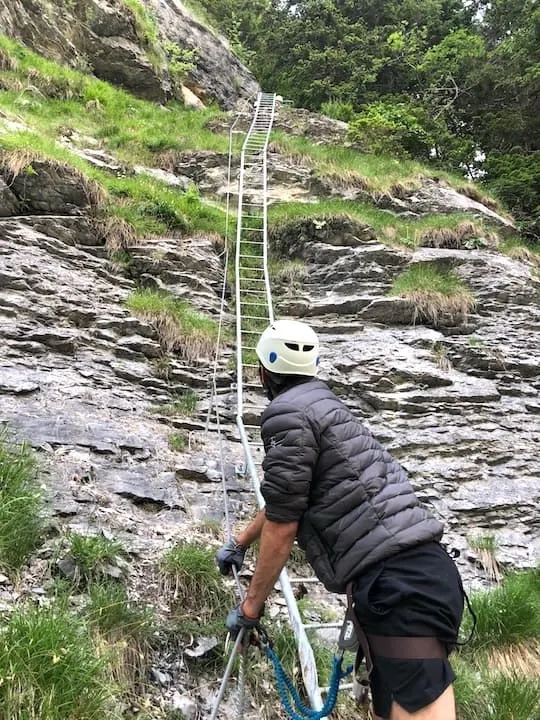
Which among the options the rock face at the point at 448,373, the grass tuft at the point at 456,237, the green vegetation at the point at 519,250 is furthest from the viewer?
→ the green vegetation at the point at 519,250

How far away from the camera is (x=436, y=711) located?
6.91ft

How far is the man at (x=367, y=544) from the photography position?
2.17 metres

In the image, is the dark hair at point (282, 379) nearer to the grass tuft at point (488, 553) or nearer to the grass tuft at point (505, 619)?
the grass tuft at point (505, 619)

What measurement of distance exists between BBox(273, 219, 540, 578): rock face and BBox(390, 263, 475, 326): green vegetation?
141 millimetres

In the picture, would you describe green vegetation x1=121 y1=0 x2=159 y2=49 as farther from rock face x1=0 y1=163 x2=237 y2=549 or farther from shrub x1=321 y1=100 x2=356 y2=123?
rock face x1=0 y1=163 x2=237 y2=549

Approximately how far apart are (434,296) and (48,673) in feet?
22.5

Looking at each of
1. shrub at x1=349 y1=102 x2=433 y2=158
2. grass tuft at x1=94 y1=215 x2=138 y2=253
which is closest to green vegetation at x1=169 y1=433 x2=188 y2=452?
grass tuft at x1=94 y1=215 x2=138 y2=253

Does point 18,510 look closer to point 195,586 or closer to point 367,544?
point 195,586

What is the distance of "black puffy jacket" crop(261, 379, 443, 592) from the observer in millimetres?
2344

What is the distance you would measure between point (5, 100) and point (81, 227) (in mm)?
5184

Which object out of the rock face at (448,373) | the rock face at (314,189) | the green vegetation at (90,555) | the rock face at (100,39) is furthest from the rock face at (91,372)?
the rock face at (100,39)

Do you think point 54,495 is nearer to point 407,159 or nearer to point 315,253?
point 315,253

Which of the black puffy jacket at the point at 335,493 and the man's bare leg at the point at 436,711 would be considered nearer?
the man's bare leg at the point at 436,711

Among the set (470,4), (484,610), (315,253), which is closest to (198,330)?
(315,253)
